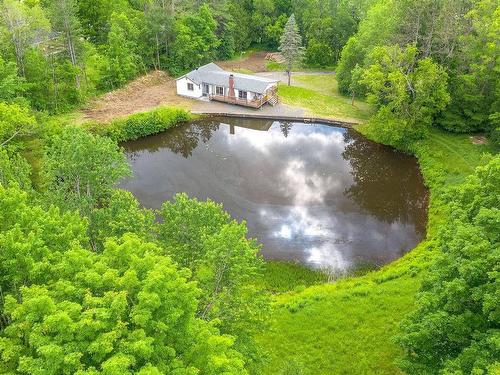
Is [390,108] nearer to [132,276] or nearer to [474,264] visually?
[474,264]

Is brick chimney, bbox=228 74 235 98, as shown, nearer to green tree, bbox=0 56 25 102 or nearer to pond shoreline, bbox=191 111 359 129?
pond shoreline, bbox=191 111 359 129

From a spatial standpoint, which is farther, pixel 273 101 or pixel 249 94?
pixel 273 101

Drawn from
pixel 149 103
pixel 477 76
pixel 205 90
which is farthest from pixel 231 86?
pixel 477 76

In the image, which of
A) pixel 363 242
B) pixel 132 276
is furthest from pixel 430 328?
pixel 363 242

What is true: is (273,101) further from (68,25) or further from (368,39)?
(68,25)

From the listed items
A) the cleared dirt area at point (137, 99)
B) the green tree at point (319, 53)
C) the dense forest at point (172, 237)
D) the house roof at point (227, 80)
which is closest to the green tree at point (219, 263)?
the dense forest at point (172, 237)

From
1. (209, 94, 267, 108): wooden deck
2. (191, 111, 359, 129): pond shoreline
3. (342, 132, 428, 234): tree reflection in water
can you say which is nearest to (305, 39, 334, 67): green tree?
(209, 94, 267, 108): wooden deck

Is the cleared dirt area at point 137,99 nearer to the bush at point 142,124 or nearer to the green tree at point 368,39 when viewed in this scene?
the bush at point 142,124
